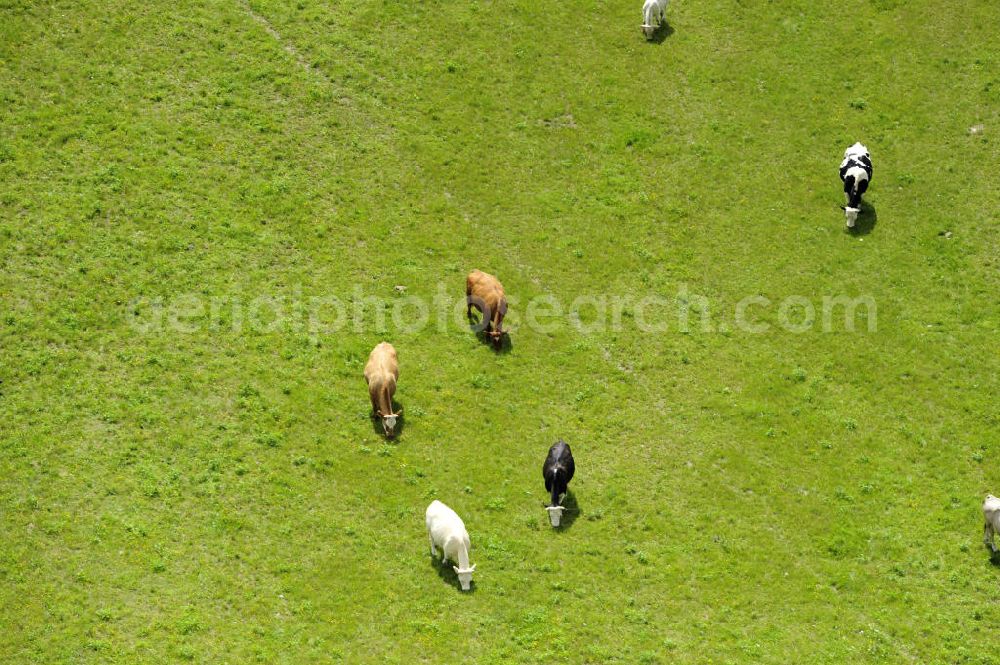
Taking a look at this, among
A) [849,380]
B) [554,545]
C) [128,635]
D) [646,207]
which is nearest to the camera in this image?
[128,635]

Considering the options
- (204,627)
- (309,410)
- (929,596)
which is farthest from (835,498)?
(204,627)

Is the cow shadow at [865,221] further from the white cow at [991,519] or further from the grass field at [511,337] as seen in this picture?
the white cow at [991,519]

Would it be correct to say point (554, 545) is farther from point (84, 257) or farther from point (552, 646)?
point (84, 257)

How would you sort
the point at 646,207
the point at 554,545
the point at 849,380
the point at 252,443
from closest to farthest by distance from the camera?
the point at 554,545
the point at 252,443
the point at 849,380
the point at 646,207

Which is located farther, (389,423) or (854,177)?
(854,177)

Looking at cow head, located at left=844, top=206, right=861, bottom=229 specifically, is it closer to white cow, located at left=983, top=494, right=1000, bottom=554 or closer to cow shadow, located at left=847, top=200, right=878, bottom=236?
cow shadow, located at left=847, top=200, right=878, bottom=236

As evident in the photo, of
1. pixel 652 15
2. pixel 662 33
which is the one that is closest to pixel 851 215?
pixel 662 33

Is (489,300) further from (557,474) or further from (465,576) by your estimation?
(465,576)
